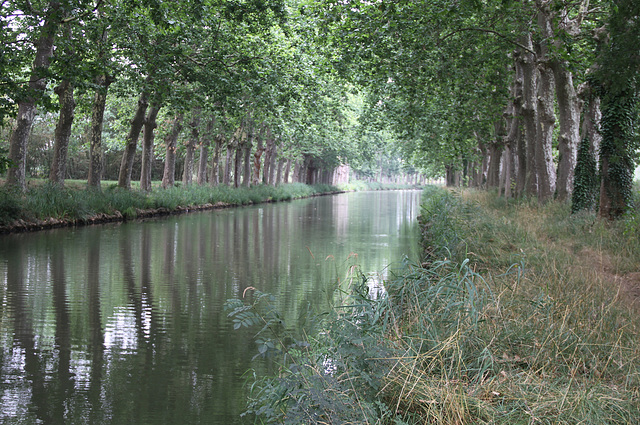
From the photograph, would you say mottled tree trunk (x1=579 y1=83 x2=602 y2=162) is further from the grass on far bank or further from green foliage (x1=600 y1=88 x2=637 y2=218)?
the grass on far bank

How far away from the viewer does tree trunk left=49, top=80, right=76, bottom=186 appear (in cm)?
2198

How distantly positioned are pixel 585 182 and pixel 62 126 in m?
17.9

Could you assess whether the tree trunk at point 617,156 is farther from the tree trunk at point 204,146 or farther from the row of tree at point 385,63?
the tree trunk at point 204,146

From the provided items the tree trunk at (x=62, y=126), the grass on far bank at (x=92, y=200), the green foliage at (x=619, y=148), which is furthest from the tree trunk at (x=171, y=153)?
the green foliage at (x=619, y=148)

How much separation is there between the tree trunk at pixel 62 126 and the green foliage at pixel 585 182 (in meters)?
17.1

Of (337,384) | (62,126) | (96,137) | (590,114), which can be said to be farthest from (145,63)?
(337,384)

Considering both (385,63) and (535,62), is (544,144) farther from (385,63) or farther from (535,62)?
(385,63)

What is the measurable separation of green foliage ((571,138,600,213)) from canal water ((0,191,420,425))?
4.85 meters

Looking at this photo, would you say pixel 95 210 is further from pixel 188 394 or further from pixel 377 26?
pixel 188 394

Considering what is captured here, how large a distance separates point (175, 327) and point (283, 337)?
1.56 meters


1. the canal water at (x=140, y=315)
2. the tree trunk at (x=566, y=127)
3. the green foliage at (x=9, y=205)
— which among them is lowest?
the canal water at (x=140, y=315)

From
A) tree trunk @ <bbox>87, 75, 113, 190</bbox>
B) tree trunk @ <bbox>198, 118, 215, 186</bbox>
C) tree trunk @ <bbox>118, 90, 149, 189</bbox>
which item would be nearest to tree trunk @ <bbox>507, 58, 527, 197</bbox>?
tree trunk @ <bbox>118, 90, 149, 189</bbox>

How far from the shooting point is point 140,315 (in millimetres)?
8211

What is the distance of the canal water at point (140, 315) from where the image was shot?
514cm
